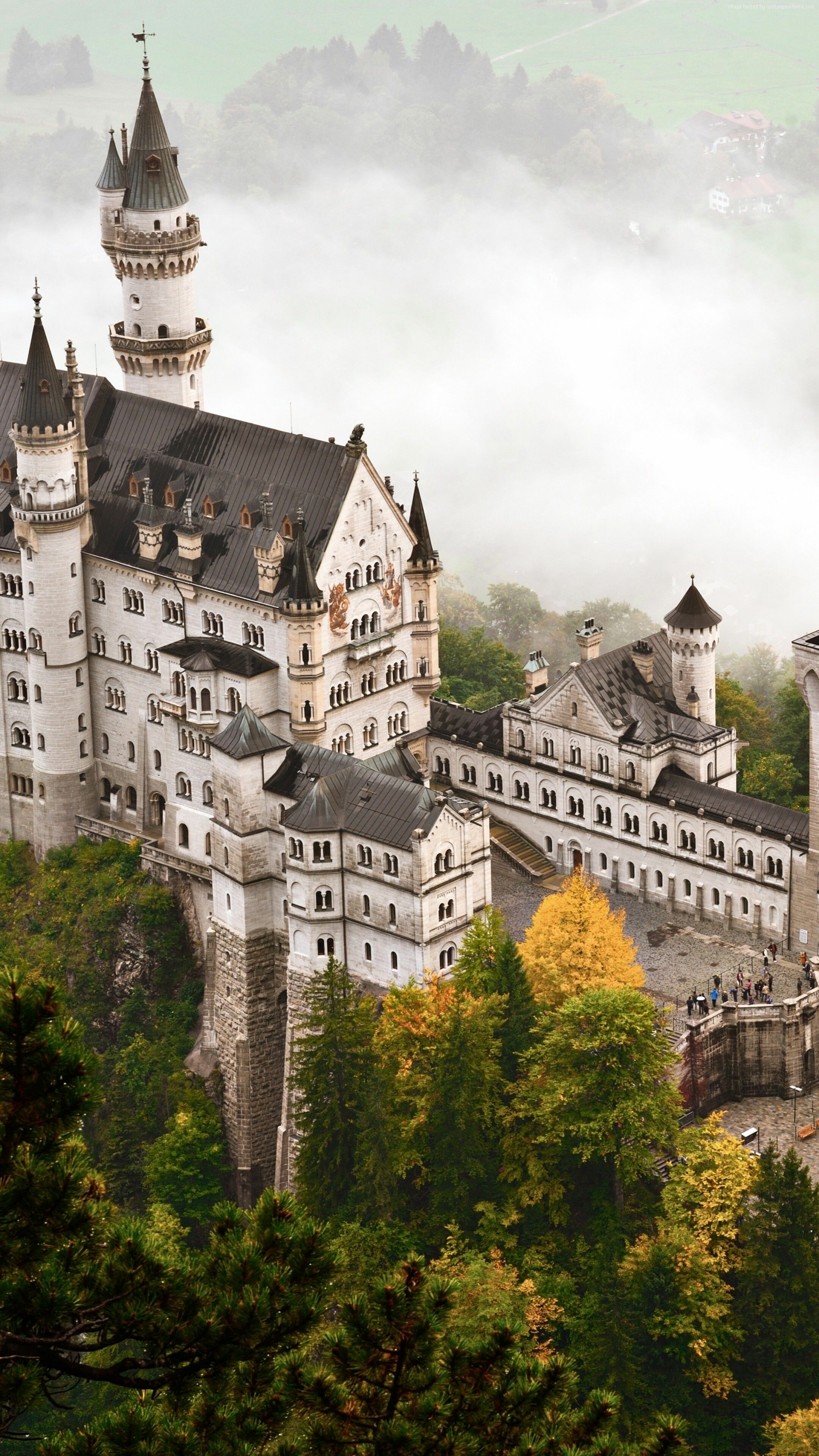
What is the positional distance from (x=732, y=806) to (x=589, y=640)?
1270 centimetres

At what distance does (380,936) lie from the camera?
112 meters

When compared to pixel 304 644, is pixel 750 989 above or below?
below

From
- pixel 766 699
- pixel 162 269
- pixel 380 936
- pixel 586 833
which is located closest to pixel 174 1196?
pixel 380 936

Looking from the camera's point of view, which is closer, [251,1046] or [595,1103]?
[595,1103]

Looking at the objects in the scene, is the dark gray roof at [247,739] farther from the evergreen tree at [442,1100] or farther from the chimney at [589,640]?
the chimney at [589,640]

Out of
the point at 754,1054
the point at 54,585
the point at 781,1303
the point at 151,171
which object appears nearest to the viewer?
the point at 781,1303

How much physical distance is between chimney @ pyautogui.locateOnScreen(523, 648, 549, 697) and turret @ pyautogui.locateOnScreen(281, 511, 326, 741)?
14.7 meters

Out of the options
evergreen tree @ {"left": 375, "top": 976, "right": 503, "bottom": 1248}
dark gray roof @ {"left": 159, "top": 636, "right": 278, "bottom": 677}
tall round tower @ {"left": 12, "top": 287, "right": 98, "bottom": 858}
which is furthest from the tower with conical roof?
evergreen tree @ {"left": 375, "top": 976, "right": 503, "bottom": 1248}

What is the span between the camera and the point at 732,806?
120 m

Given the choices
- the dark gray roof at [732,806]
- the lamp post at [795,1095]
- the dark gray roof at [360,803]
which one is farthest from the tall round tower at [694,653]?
the lamp post at [795,1095]

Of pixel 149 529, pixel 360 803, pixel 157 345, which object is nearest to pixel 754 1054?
pixel 360 803

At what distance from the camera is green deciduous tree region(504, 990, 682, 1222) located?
4058 inches

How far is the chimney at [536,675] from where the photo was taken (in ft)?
432

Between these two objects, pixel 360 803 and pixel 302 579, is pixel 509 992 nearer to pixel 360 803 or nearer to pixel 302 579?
pixel 360 803
